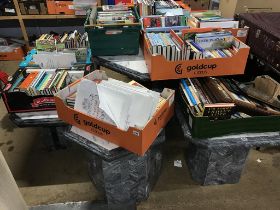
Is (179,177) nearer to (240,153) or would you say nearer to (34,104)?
(240,153)

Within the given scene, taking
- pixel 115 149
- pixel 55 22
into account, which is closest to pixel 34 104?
pixel 115 149

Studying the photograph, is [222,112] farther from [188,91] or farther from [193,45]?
[193,45]

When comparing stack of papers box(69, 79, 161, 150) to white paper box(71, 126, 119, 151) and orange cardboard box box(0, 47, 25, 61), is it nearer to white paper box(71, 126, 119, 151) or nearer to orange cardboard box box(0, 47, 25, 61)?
white paper box(71, 126, 119, 151)

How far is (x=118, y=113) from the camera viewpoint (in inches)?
43.3

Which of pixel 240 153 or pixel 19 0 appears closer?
pixel 240 153

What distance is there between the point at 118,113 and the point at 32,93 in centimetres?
60

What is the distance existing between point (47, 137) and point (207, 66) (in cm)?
119

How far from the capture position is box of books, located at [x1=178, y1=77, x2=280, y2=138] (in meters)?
1.20

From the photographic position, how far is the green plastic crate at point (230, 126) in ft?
3.94

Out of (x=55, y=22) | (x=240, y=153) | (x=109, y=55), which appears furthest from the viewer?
(x=55, y=22)

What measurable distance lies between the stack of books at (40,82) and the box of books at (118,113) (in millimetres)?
263

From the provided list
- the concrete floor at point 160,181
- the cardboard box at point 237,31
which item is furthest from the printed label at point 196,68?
the concrete floor at point 160,181

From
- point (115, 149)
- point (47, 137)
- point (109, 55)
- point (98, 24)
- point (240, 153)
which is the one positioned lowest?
point (47, 137)

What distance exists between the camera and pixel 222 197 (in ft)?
5.03
